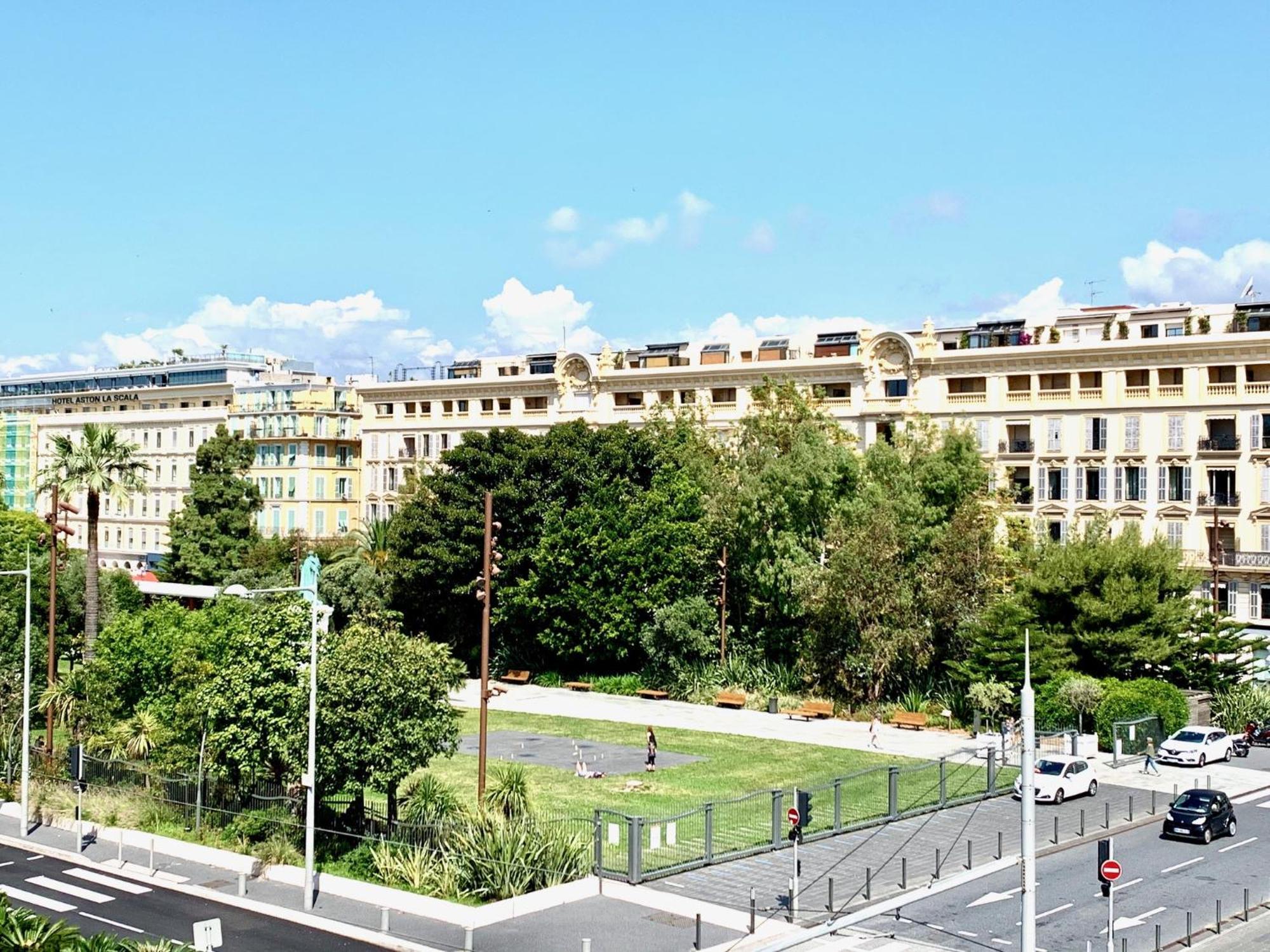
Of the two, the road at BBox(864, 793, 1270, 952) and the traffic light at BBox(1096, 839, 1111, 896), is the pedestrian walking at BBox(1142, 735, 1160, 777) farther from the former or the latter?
the traffic light at BBox(1096, 839, 1111, 896)

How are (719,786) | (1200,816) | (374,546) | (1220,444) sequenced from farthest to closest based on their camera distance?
1. (374,546)
2. (1220,444)
3. (719,786)
4. (1200,816)

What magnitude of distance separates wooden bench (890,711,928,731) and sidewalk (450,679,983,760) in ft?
1.18

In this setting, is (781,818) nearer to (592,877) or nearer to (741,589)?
(592,877)

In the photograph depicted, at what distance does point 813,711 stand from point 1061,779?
17.7m

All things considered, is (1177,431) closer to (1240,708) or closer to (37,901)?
(1240,708)

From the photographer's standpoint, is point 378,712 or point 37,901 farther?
point 378,712

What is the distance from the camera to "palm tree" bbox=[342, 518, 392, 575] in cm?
7950

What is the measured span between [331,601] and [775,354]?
103ft

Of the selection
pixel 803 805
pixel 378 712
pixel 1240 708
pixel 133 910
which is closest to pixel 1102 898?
pixel 803 805

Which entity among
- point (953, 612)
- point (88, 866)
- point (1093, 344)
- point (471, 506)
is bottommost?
point (88, 866)

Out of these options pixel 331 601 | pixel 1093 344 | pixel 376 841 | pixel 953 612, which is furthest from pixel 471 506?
pixel 376 841

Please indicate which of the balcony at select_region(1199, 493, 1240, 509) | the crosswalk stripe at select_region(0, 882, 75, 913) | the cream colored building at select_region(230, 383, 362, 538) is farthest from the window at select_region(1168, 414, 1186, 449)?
the cream colored building at select_region(230, 383, 362, 538)

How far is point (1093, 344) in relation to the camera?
72.7 meters

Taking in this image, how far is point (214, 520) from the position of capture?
9006cm
